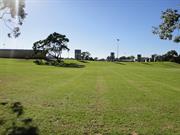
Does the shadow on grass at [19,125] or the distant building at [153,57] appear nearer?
the shadow on grass at [19,125]

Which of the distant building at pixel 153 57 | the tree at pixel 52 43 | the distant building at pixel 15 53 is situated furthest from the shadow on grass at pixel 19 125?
the distant building at pixel 153 57

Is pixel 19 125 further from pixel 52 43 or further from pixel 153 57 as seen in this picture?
pixel 153 57

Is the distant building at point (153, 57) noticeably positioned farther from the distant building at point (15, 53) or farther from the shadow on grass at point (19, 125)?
the shadow on grass at point (19, 125)

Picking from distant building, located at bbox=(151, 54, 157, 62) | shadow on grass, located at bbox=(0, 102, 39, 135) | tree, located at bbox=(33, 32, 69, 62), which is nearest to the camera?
shadow on grass, located at bbox=(0, 102, 39, 135)

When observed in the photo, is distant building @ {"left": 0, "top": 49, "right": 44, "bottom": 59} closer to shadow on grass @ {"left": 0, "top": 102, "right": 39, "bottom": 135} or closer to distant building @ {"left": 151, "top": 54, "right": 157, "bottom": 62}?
distant building @ {"left": 151, "top": 54, "right": 157, "bottom": 62}

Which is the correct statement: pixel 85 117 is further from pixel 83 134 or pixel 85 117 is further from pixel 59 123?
pixel 83 134

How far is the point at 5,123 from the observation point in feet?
29.4

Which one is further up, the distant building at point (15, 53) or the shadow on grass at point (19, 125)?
the distant building at point (15, 53)

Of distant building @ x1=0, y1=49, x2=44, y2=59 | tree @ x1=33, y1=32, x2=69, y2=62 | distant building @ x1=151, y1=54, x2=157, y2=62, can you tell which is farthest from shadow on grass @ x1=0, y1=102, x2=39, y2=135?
distant building @ x1=151, y1=54, x2=157, y2=62

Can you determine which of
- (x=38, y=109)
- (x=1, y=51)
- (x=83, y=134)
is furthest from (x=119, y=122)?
(x=1, y=51)

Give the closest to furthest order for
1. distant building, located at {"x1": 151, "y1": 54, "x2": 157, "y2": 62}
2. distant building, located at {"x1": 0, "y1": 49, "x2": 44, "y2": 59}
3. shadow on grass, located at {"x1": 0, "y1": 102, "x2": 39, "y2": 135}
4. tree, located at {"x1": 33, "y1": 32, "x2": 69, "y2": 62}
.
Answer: shadow on grass, located at {"x1": 0, "y1": 102, "x2": 39, "y2": 135} → tree, located at {"x1": 33, "y1": 32, "x2": 69, "y2": 62} → distant building, located at {"x1": 0, "y1": 49, "x2": 44, "y2": 59} → distant building, located at {"x1": 151, "y1": 54, "x2": 157, "y2": 62}

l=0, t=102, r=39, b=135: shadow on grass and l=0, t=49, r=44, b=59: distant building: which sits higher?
l=0, t=49, r=44, b=59: distant building

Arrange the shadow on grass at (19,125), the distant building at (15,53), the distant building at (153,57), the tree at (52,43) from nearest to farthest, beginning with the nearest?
the shadow on grass at (19,125) < the tree at (52,43) < the distant building at (15,53) < the distant building at (153,57)

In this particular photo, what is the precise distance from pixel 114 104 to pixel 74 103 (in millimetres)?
1814
